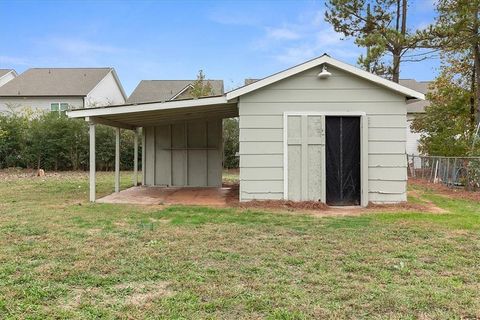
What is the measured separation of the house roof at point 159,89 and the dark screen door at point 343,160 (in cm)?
2055

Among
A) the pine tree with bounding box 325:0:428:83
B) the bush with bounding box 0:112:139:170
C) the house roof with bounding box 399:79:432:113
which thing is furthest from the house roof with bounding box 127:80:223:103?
the pine tree with bounding box 325:0:428:83

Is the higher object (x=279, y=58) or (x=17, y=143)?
(x=279, y=58)

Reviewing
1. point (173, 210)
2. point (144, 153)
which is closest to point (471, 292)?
point (173, 210)

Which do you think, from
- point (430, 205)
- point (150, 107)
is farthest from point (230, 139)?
point (430, 205)

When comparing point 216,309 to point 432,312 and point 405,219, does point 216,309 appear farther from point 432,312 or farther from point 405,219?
point 405,219

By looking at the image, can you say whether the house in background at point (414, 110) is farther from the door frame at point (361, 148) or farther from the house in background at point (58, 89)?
the house in background at point (58, 89)

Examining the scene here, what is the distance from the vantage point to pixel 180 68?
3228cm

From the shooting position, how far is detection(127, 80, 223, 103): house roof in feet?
94.6

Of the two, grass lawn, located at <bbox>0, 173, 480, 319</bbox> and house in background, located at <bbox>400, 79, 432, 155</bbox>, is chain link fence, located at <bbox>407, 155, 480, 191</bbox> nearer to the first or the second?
grass lawn, located at <bbox>0, 173, 480, 319</bbox>

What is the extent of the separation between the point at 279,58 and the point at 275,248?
71.9 feet

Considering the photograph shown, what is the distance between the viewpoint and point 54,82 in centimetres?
2822

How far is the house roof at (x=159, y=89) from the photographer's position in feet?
94.6

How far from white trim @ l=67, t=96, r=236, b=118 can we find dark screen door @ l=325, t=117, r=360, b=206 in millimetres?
2192

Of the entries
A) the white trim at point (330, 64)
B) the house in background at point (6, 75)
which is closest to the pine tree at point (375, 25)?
the white trim at point (330, 64)
